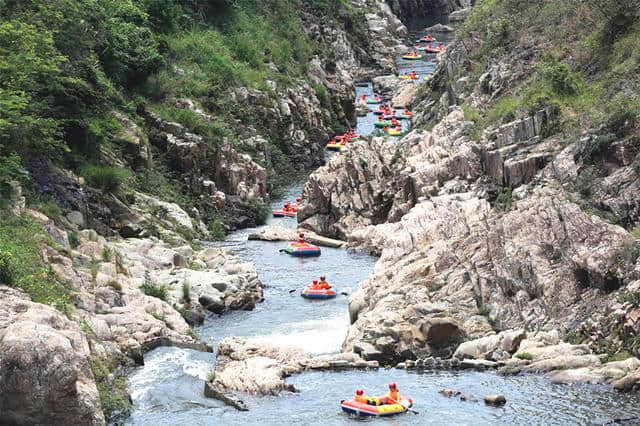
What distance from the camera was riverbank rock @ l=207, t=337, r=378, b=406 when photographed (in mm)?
36406

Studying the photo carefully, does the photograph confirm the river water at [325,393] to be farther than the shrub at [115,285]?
No

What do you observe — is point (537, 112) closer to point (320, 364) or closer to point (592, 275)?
point (592, 275)

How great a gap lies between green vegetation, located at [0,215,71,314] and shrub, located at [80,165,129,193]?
1047 cm

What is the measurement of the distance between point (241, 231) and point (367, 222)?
692 cm

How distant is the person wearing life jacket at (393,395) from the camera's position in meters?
33.5

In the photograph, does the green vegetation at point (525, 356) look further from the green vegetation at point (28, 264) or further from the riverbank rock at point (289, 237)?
the riverbank rock at point (289, 237)

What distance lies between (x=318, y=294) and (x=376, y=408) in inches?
692

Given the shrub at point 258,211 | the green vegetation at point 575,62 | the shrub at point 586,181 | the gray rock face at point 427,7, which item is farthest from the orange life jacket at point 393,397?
the gray rock face at point 427,7

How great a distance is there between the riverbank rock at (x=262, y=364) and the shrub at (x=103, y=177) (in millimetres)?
14907

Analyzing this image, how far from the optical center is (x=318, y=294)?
50375 mm

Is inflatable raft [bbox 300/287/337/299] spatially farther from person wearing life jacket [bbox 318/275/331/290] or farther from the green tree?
the green tree

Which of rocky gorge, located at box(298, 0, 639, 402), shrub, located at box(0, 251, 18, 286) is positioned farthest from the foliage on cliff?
rocky gorge, located at box(298, 0, 639, 402)

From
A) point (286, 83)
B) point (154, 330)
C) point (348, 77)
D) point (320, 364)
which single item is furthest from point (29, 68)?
point (348, 77)

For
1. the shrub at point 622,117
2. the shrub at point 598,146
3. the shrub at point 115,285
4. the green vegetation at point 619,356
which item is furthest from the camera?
the shrub at point 622,117
